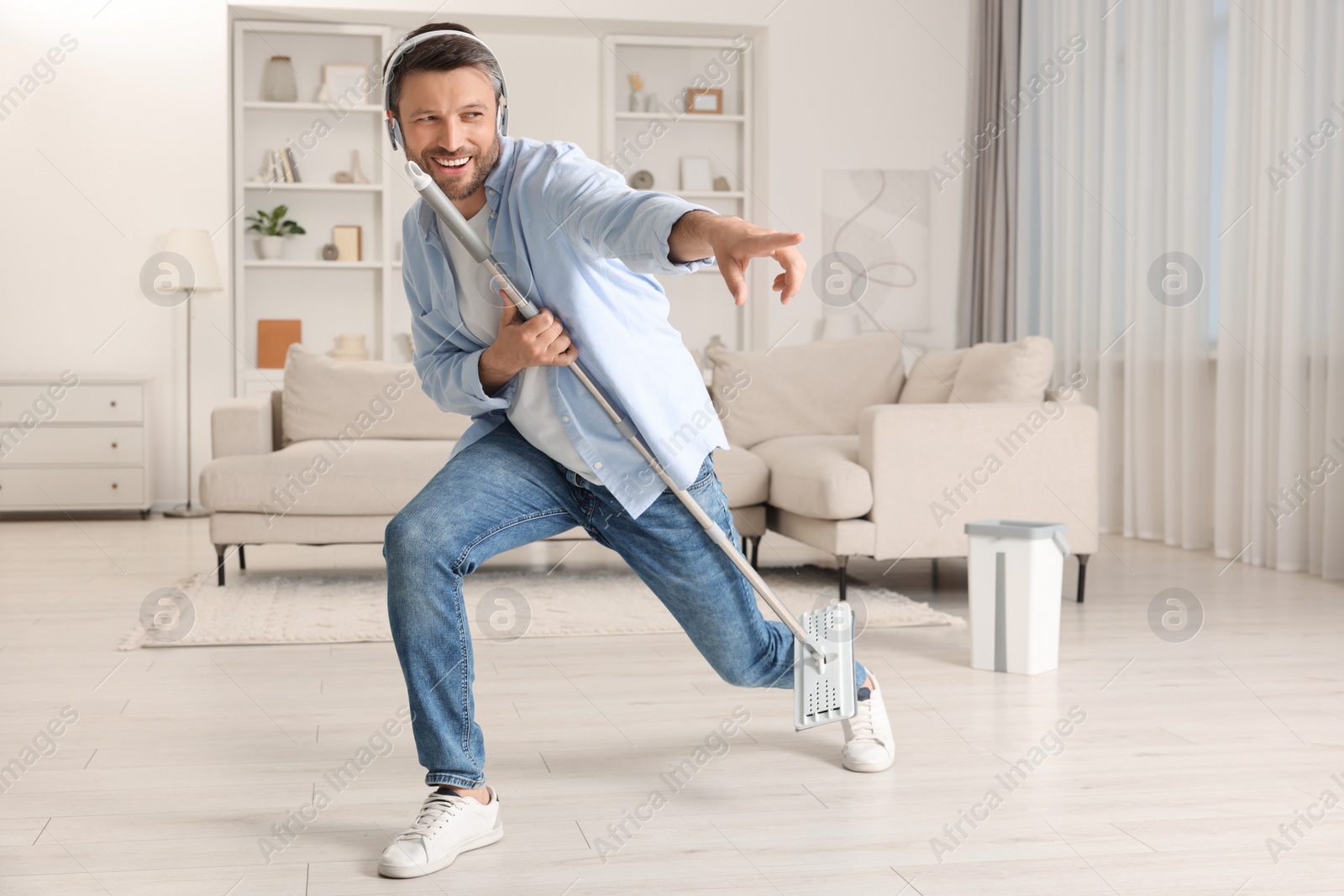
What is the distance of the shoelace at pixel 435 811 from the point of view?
1585 millimetres

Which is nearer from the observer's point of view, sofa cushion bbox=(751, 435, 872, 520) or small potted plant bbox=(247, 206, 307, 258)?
sofa cushion bbox=(751, 435, 872, 520)

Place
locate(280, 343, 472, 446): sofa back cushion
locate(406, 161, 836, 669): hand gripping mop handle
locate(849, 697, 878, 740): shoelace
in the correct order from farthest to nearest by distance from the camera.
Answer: locate(280, 343, 472, 446): sofa back cushion < locate(849, 697, 878, 740): shoelace < locate(406, 161, 836, 669): hand gripping mop handle

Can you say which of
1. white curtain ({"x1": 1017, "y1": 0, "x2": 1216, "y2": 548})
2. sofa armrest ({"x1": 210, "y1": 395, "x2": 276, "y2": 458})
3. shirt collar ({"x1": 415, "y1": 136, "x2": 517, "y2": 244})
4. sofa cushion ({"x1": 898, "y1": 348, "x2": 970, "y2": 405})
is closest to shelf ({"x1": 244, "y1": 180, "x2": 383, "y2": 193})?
sofa armrest ({"x1": 210, "y1": 395, "x2": 276, "y2": 458})

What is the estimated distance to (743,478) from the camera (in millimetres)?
3785

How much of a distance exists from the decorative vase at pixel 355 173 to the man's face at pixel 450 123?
4910 millimetres

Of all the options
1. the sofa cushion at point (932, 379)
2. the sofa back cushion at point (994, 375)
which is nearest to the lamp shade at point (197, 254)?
the sofa cushion at point (932, 379)

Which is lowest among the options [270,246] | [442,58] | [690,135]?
[442,58]

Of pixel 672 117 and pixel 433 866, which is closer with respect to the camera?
pixel 433 866

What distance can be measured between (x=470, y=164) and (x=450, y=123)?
0.19ft

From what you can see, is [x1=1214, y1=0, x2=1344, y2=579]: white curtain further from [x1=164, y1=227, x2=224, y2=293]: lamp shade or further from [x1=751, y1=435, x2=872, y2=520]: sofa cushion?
[x1=164, y1=227, x2=224, y2=293]: lamp shade

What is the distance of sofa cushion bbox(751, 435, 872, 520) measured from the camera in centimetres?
337

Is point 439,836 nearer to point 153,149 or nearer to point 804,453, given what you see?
point 804,453

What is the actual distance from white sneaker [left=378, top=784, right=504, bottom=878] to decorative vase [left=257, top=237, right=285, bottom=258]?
502cm

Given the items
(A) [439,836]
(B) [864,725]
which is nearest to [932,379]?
(B) [864,725]
